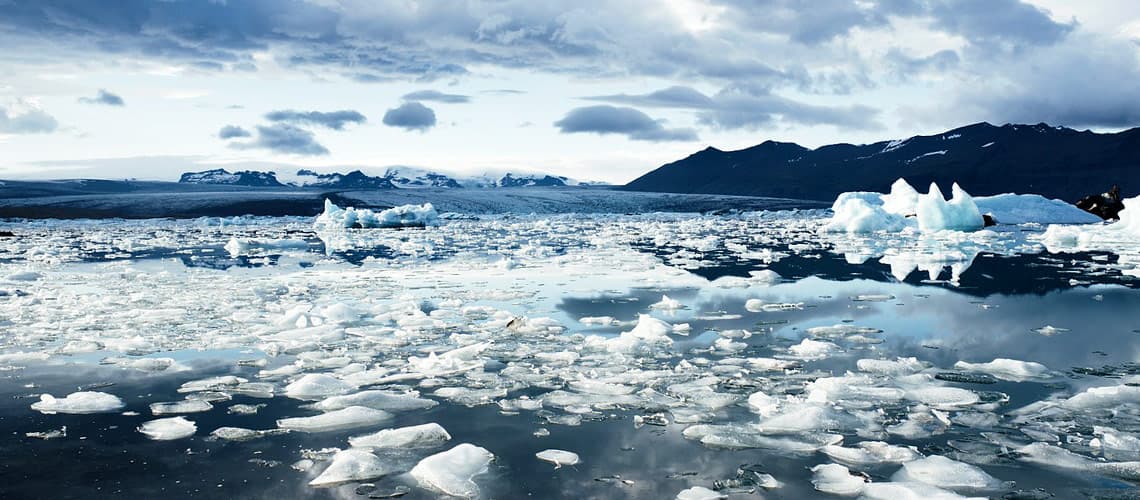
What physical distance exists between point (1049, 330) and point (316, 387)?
6071 millimetres

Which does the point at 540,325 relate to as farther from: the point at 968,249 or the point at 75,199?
the point at 75,199

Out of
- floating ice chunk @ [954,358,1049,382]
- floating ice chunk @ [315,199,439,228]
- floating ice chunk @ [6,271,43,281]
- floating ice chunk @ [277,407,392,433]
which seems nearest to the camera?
floating ice chunk @ [277,407,392,433]

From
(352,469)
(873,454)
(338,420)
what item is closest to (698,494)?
(873,454)

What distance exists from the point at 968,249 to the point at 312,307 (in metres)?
15.2

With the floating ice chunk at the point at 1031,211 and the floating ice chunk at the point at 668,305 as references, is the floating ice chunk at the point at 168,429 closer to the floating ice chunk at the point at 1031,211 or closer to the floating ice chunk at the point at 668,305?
the floating ice chunk at the point at 668,305

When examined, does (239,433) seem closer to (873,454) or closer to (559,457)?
(559,457)

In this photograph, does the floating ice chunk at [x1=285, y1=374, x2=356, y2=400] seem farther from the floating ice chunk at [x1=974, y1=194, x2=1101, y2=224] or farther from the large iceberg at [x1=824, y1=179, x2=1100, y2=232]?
the floating ice chunk at [x1=974, y1=194, x2=1101, y2=224]

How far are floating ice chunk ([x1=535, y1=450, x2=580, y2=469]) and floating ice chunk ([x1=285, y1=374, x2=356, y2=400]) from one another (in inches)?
72.1

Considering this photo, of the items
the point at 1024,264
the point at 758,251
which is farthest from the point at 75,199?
the point at 1024,264

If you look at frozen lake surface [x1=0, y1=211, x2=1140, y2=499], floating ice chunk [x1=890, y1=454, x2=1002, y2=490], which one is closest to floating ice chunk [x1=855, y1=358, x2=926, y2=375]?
frozen lake surface [x1=0, y1=211, x2=1140, y2=499]

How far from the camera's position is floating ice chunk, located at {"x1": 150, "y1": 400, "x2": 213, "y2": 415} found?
4645 mm

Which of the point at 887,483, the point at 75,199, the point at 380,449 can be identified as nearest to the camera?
the point at 887,483

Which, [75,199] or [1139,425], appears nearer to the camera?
[1139,425]

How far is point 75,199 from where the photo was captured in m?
84.9
